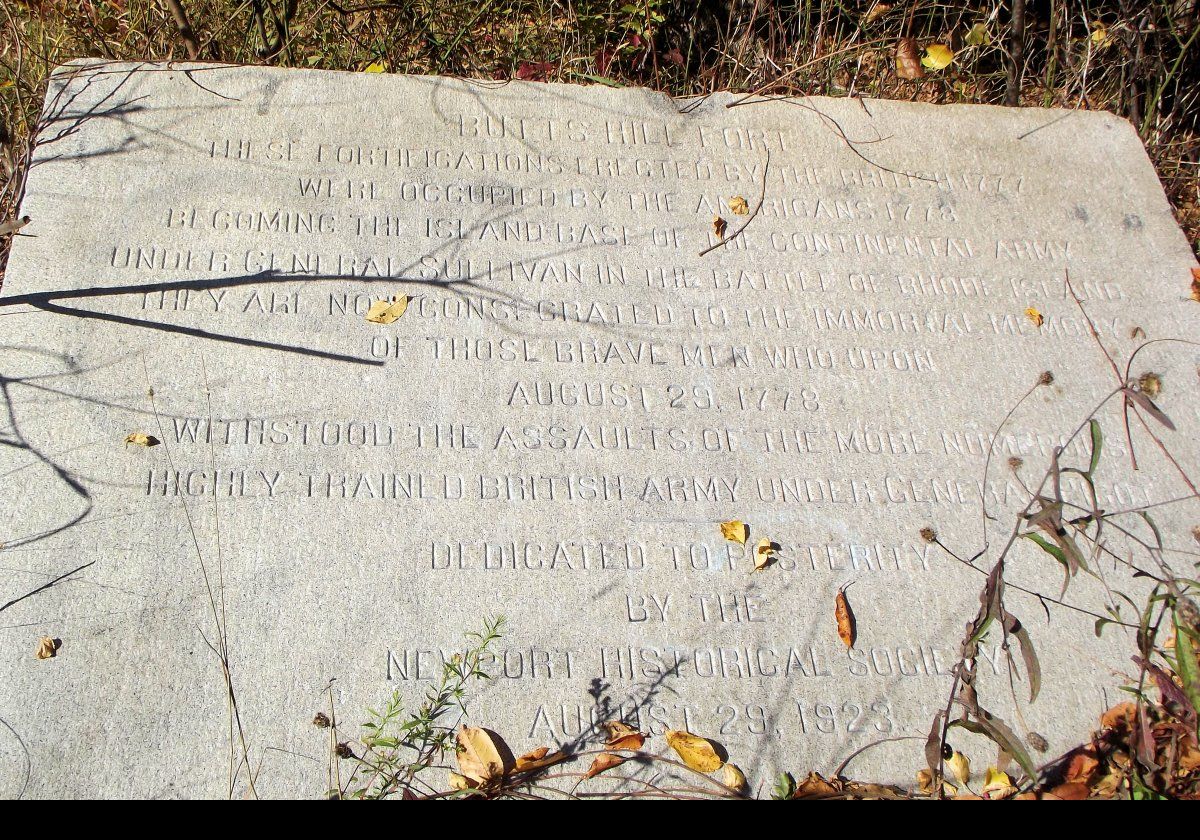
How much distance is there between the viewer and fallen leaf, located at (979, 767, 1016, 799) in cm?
213

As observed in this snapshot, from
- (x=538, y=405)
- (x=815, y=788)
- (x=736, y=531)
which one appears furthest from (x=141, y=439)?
(x=815, y=788)

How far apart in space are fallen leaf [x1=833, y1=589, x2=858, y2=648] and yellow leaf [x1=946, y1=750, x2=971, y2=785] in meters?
0.35

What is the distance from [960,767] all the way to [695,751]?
0.65 m

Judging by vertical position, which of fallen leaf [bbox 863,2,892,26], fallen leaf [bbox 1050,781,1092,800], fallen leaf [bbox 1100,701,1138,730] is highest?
fallen leaf [bbox 863,2,892,26]

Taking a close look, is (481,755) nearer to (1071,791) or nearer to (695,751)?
(695,751)

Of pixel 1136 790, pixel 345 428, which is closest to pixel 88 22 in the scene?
pixel 345 428

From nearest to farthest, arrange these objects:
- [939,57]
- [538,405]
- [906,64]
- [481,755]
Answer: [481,755] → [538,405] → [939,57] → [906,64]

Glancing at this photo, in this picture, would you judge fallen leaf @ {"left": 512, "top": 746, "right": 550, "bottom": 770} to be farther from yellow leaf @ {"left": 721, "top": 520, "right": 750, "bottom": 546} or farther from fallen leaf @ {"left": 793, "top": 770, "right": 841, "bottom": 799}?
yellow leaf @ {"left": 721, "top": 520, "right": 750, "bottom": 546}

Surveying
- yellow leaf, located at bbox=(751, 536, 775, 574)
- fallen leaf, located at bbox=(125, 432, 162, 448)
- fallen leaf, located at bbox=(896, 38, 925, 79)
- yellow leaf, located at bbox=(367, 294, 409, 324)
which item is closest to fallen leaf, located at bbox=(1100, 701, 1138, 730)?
yellow leaf, located at bbox=(751, 536, 775, 574)

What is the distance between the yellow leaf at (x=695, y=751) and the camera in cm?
212

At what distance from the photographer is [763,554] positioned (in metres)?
2.46

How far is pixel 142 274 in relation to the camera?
2.69m
